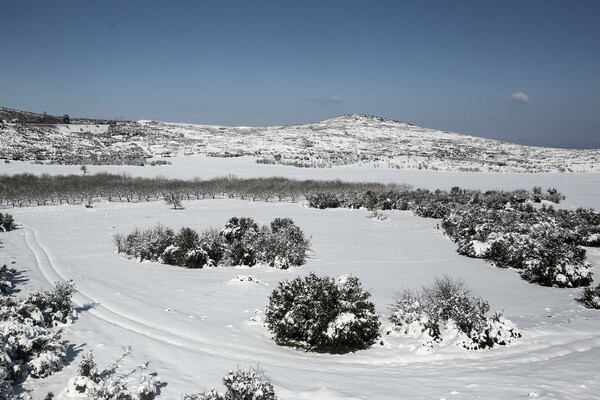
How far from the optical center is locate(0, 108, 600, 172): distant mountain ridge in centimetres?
5775

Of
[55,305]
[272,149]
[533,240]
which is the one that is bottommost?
[55,305]

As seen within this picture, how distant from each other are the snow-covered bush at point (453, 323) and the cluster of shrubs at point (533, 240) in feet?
20.2

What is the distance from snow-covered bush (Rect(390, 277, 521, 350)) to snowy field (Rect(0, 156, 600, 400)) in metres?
0.27

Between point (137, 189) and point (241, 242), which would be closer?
point (241, 242)

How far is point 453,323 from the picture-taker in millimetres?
8820

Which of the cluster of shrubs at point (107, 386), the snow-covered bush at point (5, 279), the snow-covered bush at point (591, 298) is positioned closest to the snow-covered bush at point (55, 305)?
the snow-covered bush at point (5, 279)

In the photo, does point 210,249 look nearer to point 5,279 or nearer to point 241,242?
point 241,242

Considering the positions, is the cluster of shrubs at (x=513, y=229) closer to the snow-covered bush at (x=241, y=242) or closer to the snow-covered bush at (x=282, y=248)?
the snow-covered bush at (x=282, y=248)

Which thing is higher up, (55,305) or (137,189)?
(137,189)

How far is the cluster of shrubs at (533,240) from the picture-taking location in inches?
545

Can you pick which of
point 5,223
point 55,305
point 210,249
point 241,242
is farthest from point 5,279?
point 5,223

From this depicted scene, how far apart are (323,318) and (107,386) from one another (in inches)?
165

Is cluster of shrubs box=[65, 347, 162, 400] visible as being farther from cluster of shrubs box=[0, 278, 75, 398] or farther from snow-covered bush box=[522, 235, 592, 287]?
snow-covered bush box=[522, 235, 592, 287]

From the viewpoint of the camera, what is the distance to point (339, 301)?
28.9ft
